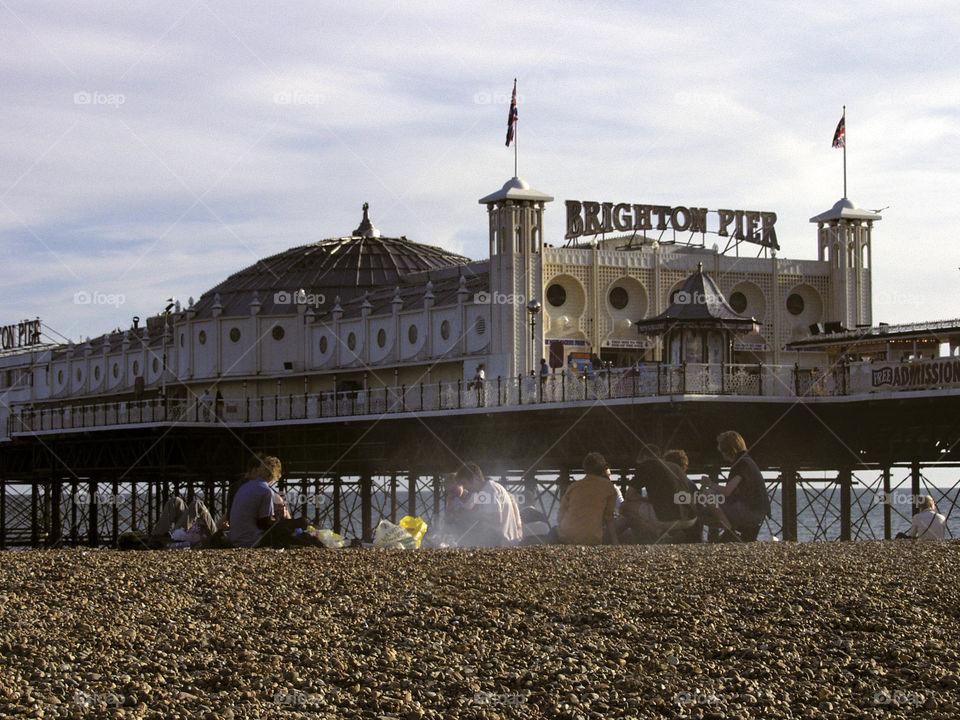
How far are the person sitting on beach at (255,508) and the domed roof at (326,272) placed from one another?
37.3 metres

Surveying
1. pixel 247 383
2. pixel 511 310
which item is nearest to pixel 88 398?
pixel 247 383

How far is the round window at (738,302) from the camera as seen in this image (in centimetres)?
4353

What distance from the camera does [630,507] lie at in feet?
62.2

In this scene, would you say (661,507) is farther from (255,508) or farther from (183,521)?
(183,521)

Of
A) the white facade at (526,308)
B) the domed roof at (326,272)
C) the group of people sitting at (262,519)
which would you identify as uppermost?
the domed roof at (326,272)

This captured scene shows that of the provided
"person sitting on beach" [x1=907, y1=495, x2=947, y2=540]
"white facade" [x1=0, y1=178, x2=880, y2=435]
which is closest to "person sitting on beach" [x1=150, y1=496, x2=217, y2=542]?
"person sitting on beach" [x1=907, y1=495, x2=947, y2=540]

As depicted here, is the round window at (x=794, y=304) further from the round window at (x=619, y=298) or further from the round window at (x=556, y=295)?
the round window at (x=556, y=295)

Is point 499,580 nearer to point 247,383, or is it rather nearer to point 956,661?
point 956,661

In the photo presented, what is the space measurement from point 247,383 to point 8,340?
3048cm

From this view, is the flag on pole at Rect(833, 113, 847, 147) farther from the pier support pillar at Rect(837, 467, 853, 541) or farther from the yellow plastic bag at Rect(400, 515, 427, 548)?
the yellow plastic bag at Rect(400, 515, 427, 548)

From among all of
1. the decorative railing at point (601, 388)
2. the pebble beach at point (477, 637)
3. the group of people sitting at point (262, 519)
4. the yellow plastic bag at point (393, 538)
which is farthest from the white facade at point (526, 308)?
the pebble beach at point (477, 637)

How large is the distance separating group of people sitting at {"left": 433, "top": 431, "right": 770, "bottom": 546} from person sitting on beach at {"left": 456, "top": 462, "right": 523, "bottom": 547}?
13 mm

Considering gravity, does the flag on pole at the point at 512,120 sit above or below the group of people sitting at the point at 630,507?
above

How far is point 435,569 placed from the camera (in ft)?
47.4
